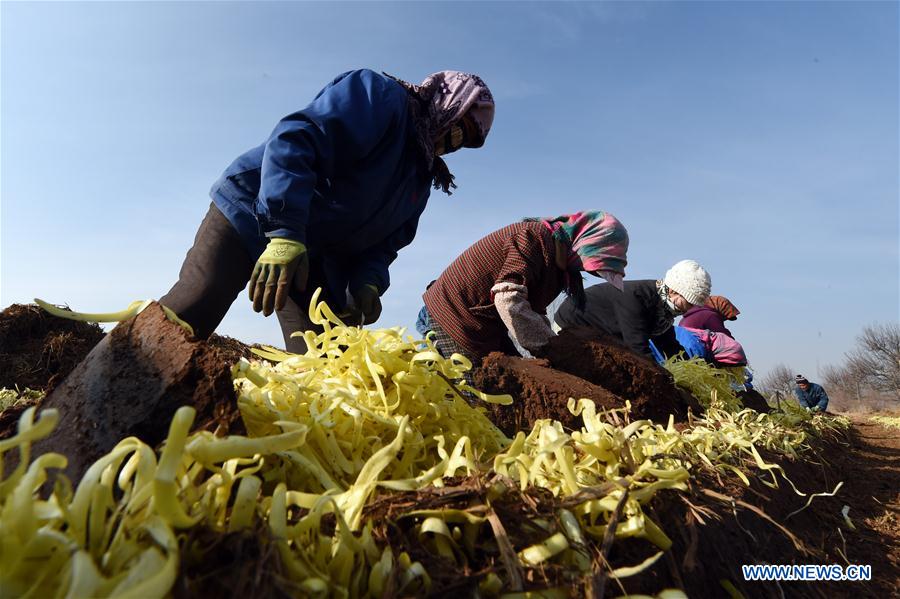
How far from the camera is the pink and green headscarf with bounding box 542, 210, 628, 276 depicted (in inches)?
140

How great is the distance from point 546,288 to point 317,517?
3056 millimetres

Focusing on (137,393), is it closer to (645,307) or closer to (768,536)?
(768,536)

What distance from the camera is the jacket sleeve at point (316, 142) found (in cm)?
246

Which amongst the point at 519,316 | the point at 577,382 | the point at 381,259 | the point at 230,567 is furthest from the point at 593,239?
the point at 230,567

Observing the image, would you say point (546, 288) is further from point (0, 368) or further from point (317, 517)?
point (0, 368)

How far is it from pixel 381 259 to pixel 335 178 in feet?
2.38

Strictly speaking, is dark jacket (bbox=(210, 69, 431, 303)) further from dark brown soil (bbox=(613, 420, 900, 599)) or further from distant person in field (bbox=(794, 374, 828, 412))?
distant person in field (bbox=(794, 374, 828, 412))

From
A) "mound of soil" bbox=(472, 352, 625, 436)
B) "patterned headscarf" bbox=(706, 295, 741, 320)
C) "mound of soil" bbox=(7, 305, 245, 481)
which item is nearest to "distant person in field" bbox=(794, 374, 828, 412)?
"patterned headscarf" bbox=(706, 295, 741, 320)

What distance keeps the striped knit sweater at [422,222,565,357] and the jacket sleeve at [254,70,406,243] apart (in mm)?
1152

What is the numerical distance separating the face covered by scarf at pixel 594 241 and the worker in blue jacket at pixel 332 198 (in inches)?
33.0

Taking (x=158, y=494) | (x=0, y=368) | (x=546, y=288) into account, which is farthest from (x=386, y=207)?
(x=0, y=368)

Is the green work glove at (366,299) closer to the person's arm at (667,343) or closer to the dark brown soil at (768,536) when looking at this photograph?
the dark brown soil at (768,536)

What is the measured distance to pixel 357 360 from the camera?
1518mm

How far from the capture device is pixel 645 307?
5.93 m
